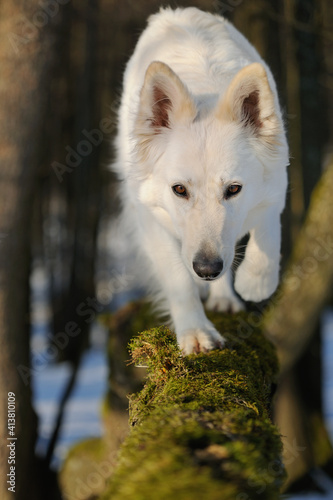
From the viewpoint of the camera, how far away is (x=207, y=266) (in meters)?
2.99

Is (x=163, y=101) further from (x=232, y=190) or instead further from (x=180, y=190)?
(x=232, y=190)

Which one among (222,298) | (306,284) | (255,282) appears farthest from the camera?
(306,284)

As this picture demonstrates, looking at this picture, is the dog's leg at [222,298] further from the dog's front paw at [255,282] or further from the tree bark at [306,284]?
the tree bark at [306,284]

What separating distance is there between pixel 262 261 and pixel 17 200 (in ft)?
9.32

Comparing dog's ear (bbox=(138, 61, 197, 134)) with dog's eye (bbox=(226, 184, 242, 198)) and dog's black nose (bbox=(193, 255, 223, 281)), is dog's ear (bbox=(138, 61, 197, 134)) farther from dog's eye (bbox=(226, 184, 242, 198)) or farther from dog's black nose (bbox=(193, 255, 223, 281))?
dog's black nose (bbox=(193, 255, 223, 281))

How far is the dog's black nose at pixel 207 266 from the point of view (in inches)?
118

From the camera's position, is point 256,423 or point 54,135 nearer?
point 256,423

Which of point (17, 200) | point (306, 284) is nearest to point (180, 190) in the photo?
point (17, 200)

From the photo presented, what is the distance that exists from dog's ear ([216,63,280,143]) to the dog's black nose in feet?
2.81

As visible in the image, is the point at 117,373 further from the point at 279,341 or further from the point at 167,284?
the point at 167,284

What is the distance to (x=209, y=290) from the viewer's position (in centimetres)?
464

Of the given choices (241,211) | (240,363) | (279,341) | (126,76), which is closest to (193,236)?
(241,211)

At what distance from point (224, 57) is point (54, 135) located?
913cm

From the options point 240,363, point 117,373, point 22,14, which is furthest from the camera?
point 117,373
